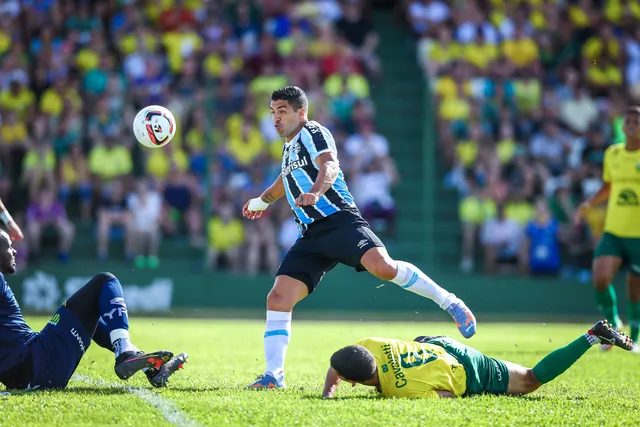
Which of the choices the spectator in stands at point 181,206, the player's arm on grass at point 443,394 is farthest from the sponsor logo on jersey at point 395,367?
the spectator in stands at point 181,206

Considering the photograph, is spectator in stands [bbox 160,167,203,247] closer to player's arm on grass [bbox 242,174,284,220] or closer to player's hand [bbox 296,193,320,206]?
player's arm on grass [bbox 242,174,284,220]

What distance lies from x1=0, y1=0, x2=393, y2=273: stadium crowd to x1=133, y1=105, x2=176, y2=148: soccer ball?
919cm

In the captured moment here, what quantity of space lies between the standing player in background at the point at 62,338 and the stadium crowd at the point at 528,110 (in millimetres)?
12705

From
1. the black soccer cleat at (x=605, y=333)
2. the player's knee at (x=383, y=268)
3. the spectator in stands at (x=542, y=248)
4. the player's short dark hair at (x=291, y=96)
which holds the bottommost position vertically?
the spectator in stands at (x=542, y=248)

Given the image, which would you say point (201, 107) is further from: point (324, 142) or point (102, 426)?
point (102, 426)

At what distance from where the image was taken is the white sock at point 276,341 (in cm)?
847

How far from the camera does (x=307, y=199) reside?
8.11 metres

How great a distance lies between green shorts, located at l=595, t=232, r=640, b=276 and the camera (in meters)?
12.6

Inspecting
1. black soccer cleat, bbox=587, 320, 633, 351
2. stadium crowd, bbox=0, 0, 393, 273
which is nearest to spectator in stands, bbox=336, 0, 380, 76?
stadium crowd, bbox=0, 0, 393, 273

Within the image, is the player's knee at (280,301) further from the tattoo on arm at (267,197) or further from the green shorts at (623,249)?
the green shorts at (623,249)

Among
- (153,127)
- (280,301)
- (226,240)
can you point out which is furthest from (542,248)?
(280,301)

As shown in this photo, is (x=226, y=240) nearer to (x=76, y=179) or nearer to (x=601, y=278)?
(x=76, y=179)

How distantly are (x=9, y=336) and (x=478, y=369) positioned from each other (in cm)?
354

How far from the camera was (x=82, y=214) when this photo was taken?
19969mm
